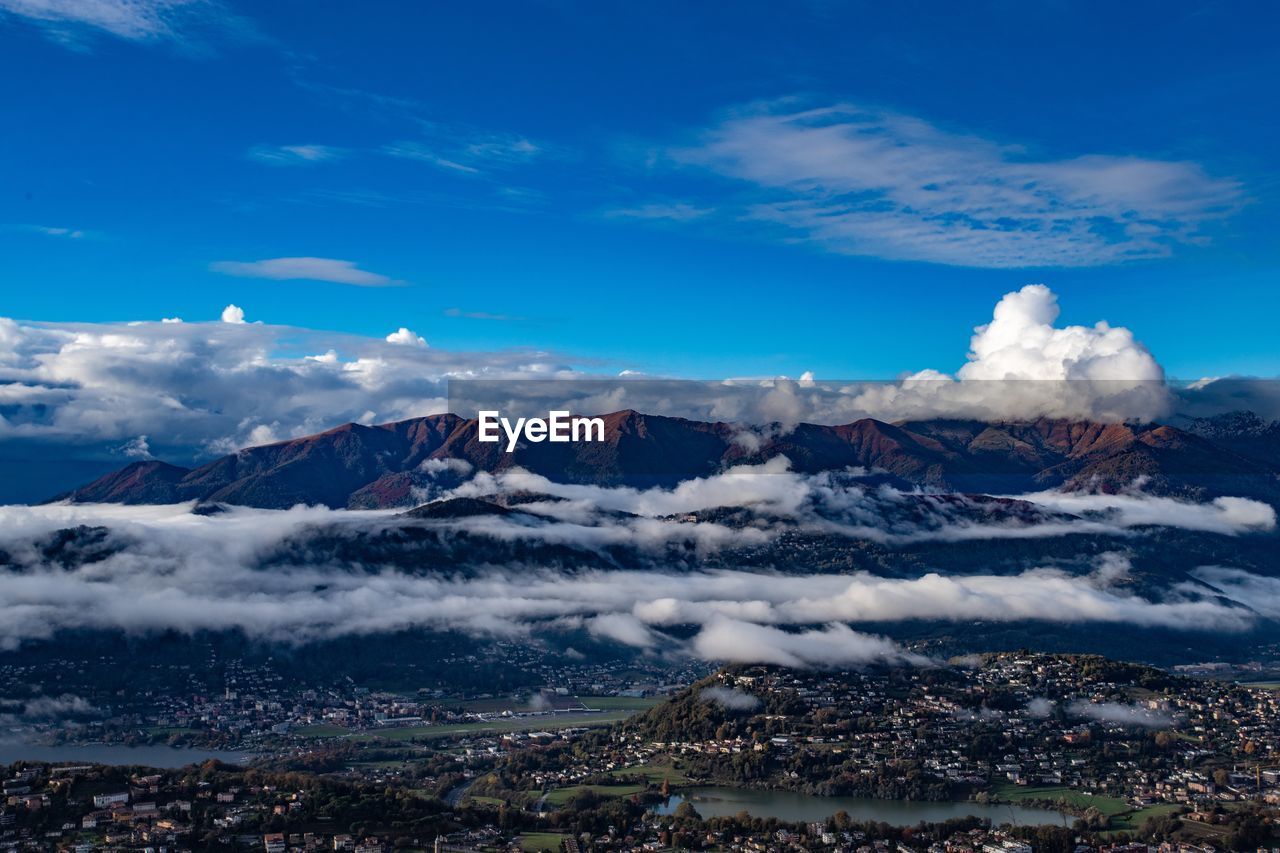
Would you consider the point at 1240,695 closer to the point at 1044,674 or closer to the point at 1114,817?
the point at 1044,674

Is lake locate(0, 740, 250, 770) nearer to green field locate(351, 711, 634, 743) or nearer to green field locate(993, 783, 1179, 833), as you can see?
green field locate(351, 711, 634, 743)

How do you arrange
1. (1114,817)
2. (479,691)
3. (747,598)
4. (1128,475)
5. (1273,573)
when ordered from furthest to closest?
(1128,475)
(1273,573)
(747,598)
(479,691)
(1114,817)

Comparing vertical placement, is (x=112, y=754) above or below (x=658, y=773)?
below

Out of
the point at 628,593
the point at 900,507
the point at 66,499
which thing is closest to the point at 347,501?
the point at 66,499

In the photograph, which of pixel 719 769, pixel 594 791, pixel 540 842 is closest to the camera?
pixel 540 842

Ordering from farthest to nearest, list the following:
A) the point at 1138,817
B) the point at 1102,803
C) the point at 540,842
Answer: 1. the point at 1102,803
2. the point at 1138,817
3. the point at 540,842

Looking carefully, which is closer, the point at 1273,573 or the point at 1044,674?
the point at 1044,674

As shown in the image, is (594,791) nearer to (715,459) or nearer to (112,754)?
(112,754)

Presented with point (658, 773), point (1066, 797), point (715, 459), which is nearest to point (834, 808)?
point (658, 773)
